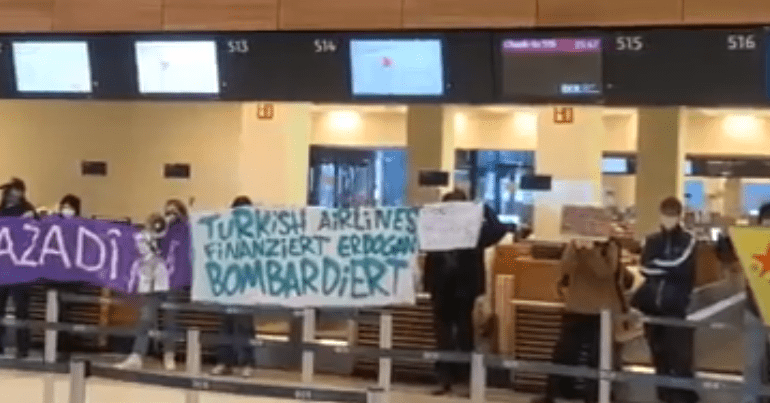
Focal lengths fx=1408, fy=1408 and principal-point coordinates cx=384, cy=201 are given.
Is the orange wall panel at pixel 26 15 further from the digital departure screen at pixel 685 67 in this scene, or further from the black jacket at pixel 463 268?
the digital departure screen at pixel 685 67

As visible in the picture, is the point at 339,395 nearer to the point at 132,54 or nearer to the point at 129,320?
the point at 132,54

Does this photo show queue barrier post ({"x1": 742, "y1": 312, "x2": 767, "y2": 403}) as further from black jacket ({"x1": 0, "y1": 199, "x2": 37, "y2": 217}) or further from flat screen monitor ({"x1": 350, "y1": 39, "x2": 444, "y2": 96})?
black jacket ({"x1": 0, "y1": 199, "x2": 37, "y2": 217})

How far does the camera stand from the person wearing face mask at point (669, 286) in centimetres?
992

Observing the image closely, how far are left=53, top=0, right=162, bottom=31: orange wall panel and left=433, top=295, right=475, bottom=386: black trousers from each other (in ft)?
9.89

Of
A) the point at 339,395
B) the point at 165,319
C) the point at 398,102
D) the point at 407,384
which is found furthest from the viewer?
the point at 165,319

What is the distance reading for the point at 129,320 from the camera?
502 inches

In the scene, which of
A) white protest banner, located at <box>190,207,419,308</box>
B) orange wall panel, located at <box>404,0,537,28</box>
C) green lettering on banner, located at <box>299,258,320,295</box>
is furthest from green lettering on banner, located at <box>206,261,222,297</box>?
orange wall panel, located at <box>404,0,537,28</box>

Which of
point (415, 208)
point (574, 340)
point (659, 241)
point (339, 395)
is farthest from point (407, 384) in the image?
point (339, 395)

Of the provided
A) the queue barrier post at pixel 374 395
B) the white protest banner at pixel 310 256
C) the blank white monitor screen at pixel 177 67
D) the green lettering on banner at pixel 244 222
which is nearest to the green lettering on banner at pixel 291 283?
the white protest banner at pixel 310 256

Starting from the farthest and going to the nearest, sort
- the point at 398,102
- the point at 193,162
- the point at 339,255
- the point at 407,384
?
the point at 193,162, the point at 407,384, the point at 398,102, the point at 339,255

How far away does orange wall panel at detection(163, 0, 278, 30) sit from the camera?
9328 mm

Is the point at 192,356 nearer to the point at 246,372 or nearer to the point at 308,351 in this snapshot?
the point at 308,351

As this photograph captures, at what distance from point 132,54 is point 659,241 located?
3914mm

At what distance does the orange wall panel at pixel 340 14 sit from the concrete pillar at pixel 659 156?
608 centimetres
